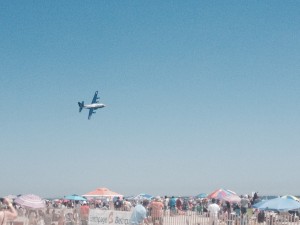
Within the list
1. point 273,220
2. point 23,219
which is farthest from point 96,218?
point 273,220

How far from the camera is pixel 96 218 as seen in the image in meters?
18.8

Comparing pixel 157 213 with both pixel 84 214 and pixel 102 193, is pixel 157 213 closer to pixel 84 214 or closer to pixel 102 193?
pixel 84 214

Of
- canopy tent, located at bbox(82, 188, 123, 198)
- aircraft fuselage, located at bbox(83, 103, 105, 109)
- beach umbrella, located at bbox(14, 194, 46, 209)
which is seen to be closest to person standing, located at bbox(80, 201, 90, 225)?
beach umbrella, located at bbox(14, 194, 46, 209)

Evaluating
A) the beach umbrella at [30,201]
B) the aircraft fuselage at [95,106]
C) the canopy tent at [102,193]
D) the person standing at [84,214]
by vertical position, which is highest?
the aircraft fuselage at [95,106]

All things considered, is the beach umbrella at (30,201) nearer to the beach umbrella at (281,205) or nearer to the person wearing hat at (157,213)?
the person wearing hat at (157,213)

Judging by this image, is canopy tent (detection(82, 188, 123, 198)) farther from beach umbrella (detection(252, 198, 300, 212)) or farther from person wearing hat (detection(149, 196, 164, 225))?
beach umbrella (detection(252, 198, 300, 212))

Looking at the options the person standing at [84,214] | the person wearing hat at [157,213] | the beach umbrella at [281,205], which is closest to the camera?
the person wearing hat at [157,213]

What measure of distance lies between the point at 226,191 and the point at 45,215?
13426 millimetres

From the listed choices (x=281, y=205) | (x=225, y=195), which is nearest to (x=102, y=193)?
(x=225, y=195)

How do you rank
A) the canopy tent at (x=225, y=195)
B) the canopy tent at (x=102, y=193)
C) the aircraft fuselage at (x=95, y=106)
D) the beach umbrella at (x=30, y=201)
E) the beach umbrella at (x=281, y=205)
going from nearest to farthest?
the beach umbrella at (x=281, y=205) < the beach umbrella at (x=30, y=201) < the canopy tent at (x=225, y=195) < the canopy tent at (x=102, y=193) < the aircraft fuselage at (x=95, y=106)

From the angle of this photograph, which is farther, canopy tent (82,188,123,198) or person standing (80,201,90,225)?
canopy tent (82,188,123,198)

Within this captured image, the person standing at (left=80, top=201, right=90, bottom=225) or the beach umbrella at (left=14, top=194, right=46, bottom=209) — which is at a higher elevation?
the beach umbrella at (left=14, top=194, right=46, bottom=209)

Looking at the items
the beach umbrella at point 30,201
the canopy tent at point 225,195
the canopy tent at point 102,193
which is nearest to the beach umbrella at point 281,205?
the beach umbrella at point 30,201

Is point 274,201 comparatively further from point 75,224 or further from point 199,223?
point 75,224
